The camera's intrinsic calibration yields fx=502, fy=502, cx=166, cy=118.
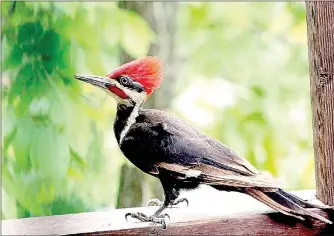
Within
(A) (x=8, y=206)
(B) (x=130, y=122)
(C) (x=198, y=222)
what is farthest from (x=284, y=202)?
(A) (x=8, y=206)

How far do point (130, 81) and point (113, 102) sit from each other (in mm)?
63

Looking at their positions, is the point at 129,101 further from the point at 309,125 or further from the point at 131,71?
the point at 309,125

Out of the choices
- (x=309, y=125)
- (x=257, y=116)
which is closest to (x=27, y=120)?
(x=257, y=116)

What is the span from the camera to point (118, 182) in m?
1.11

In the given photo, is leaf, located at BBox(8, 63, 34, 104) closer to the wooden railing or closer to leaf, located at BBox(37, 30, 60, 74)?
leaf, located at BBox(37, 30, 60, 74)

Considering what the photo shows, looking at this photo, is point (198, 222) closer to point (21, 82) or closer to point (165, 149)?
point (165, 149)

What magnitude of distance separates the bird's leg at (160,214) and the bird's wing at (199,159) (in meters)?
0.05

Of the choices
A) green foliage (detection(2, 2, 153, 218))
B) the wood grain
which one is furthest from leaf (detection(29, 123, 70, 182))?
the wood grain

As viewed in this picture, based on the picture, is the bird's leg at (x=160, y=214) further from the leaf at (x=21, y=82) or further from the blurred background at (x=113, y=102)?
the leaf at (x=21, y=82)

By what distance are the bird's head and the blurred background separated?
0.11 feet

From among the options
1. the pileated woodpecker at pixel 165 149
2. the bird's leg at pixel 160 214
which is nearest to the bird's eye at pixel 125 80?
the pileated woodpecker at pixel 165 149

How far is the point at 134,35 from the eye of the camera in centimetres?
109

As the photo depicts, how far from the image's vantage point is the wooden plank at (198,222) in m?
1.03

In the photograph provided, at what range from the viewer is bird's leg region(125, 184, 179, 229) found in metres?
1.06
